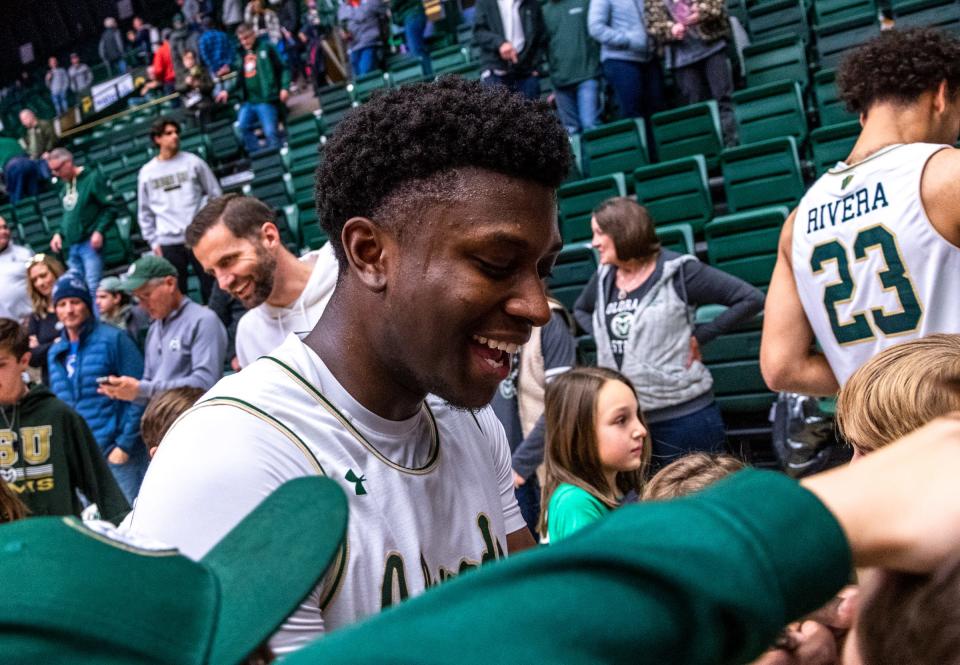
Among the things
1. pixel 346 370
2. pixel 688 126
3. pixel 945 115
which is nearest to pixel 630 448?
pixel 945 115

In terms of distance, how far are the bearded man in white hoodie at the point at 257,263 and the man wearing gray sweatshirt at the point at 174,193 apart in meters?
4.59

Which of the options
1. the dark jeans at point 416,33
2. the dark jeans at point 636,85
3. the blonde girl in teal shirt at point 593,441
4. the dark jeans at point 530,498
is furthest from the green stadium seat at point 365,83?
the blonde girl in teal shirt at point 593,441

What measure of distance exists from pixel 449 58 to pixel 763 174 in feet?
19.4

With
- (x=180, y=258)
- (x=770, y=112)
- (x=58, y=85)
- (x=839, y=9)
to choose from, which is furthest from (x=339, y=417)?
(x=58, y=85)

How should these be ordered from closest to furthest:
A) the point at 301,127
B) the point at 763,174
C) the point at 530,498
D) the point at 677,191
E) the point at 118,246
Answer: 1. the point at 530,498
2. the point at 763,174
3. the point at 677,191
4. the point at 118,246
5. the point at 301,127

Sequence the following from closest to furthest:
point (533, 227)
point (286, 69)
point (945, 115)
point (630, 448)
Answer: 1. point (533, 227)
2. point (945, 115)
3. point (630, 448)
4. point (286, 69)

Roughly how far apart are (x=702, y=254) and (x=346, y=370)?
502cm

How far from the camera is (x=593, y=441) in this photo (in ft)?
10.2

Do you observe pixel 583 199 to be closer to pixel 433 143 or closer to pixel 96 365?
pixel 96 365

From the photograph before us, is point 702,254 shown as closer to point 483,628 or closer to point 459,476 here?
point 459,476

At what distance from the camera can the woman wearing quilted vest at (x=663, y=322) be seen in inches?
167

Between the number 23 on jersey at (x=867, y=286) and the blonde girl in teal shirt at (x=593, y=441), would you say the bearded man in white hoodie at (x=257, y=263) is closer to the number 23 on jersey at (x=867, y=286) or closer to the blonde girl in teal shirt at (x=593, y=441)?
the blonde girl in teal shirt at (x=593, y=441)

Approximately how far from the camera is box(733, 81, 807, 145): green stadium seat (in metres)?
6.80

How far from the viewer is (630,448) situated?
10.3ft
